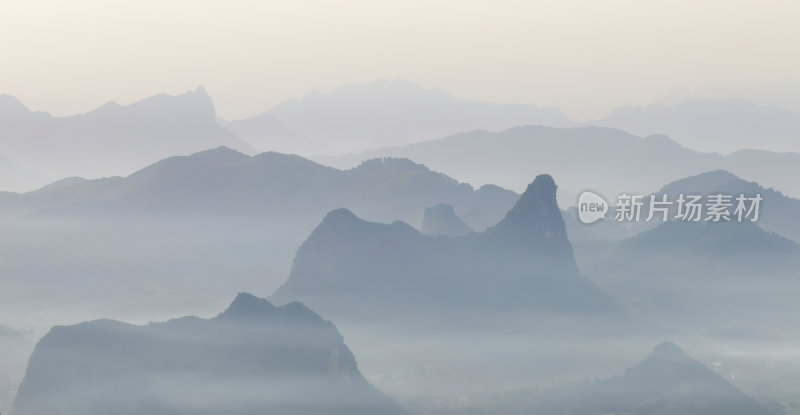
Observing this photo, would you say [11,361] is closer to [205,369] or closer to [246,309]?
[246,309]

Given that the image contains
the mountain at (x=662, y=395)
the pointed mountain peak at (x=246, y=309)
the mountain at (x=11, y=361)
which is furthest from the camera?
the mountain at (x=11, y=361)

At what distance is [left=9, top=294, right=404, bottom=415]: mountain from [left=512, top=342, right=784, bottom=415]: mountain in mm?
22292

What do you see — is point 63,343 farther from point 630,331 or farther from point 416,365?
point 630,331

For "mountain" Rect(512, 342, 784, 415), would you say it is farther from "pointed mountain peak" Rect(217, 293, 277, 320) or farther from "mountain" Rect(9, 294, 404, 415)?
"pointed mountain peak" Rect(217, 293, 277, 320)

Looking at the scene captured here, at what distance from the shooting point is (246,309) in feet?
440

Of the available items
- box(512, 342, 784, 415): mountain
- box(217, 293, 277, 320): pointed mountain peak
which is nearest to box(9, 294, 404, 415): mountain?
box(217, 293, 277, 320): pointed mountain peak

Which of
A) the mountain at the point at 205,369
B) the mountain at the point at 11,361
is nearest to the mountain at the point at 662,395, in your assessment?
the mountain at the point at 205,369

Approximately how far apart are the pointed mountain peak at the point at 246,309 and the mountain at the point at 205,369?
0.11m

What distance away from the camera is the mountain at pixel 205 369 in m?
119

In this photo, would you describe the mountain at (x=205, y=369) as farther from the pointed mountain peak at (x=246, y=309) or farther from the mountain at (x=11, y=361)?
the mountain at (x=11, y=361)

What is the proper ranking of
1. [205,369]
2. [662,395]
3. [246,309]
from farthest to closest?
[662,395], [246,309], [205,369]

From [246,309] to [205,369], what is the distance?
34.2 ft

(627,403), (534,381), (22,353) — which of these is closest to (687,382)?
(627,403)

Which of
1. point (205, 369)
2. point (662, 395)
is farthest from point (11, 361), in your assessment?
point (662, 395)
